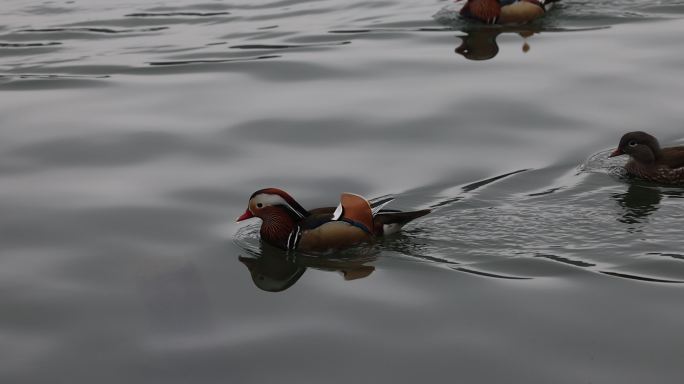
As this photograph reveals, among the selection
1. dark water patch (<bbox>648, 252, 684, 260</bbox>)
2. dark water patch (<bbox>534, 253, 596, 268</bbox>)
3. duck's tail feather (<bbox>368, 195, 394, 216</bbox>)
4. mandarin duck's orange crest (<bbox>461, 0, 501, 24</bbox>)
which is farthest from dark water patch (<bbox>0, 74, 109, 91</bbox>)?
dark water patch (<bbox>648, 252, 684, 260</bbox>)

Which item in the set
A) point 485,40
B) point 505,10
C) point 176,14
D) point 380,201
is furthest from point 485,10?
point 380,201

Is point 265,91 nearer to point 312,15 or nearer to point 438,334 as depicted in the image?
point 312,15

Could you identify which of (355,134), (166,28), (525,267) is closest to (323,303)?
(525,267)

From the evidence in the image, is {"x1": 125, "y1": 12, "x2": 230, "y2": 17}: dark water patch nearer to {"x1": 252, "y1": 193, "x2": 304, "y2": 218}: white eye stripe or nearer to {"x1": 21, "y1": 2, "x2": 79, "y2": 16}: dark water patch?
{"x1": 21, "y1": 2, "x2": 79, "y2": 16}: dark water patch

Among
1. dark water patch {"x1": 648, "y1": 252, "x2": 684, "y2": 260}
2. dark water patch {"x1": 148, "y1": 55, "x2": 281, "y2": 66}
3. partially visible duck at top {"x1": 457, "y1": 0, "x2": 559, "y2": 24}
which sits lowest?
dark water patch {"x1": 648, "y1": 252, "x2": 684, "y2": 260}

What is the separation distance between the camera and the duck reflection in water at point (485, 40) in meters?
14.9

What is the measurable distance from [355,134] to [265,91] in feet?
7.46

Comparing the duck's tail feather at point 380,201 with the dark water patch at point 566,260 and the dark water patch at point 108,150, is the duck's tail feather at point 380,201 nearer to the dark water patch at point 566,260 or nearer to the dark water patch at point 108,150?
the dark water patch at point 566,260

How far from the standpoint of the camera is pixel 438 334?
274 inches

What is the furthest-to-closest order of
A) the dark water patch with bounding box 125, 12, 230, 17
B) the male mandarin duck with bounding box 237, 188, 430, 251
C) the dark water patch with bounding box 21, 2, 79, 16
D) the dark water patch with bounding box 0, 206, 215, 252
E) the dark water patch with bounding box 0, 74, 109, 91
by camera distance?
the dark water patch with bounding box 21, 2, 79, 16 → the dark water patch with bounding box 125, 12, 230, 17 → the dark water patch with bounding box 0, 74, 109, 91 → the dark water patch with bounding box 0, 206, 215, 252 → the male mandarin duck with bounding box 237, 188, 430, 251

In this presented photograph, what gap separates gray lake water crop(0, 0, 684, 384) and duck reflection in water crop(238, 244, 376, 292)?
0.02 metres

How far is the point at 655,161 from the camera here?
993 centimetres

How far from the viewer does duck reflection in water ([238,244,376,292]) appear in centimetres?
812

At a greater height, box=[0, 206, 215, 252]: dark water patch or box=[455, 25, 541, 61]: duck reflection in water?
box=[455, 25, 541, 61]: duck reflection in water
